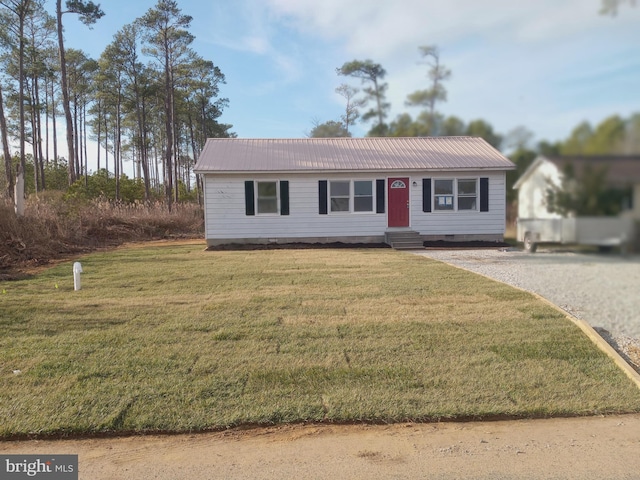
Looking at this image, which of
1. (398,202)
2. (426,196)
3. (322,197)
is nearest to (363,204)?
(398,202)

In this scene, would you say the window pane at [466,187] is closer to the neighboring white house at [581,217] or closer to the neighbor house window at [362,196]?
the neighbor house window at [362,196]

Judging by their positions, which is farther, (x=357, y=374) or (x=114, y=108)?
(x=114, y=108)

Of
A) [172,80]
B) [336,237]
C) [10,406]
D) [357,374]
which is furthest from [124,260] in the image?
[172,80]

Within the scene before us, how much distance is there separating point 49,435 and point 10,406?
0.64 metres

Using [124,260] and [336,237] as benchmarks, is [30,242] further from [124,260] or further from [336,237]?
[336,237]

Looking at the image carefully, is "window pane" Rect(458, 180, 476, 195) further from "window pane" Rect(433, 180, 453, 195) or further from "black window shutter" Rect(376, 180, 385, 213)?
"black window shutter" Rect(376, 180, 385, 213)

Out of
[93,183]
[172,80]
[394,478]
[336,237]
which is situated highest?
[172,80]

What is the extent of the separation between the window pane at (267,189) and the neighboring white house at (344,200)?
0.12 ft

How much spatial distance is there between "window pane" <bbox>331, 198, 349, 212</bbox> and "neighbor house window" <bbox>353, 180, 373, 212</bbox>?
291 mm

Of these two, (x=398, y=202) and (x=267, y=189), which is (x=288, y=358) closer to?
(x=267, y=189)

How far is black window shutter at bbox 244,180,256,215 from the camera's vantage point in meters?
15.7

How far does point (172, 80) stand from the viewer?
28.3 meters

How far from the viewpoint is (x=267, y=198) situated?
15891mm

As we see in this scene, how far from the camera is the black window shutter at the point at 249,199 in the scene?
15.7m
